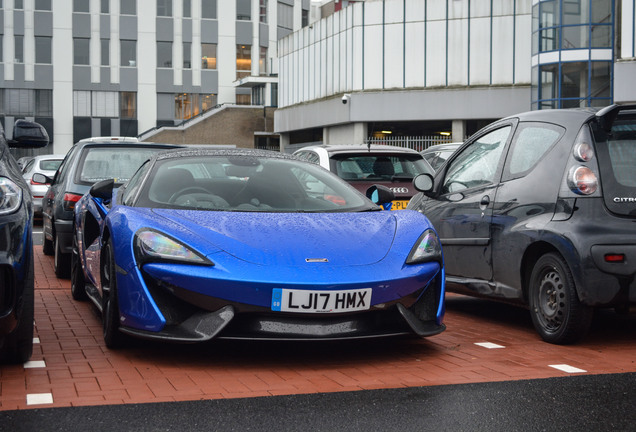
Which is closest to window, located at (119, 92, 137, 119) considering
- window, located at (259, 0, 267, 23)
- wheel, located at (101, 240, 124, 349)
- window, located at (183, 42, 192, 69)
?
window, located at (183, 42, 192, 69)

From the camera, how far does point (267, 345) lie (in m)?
5.82

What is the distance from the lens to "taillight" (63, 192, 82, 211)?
31.8 feet

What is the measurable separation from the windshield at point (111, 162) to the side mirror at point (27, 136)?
3433mm

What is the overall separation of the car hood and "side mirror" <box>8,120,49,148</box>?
1318 millimetres

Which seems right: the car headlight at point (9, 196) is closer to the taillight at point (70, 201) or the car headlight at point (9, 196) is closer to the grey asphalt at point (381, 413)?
the grey asphalt at point (381, 413)

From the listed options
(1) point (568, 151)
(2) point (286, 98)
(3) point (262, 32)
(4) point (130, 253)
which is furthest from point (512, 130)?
(3) point (262, 32)

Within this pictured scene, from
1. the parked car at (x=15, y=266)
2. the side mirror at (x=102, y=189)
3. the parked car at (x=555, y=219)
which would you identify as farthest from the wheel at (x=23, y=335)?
the parked car at (x=555, y=219)

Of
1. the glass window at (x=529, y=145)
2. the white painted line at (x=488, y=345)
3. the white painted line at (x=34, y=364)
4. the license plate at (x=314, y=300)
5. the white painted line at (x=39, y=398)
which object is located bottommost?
the white painted line at (x=488, y=345)

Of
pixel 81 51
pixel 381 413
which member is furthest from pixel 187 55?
pixel 381 413

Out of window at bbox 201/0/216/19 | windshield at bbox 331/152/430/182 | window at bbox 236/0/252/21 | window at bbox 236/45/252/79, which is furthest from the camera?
window at bbox 236/45/252/79

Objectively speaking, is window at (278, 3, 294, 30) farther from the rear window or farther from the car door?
the rear window

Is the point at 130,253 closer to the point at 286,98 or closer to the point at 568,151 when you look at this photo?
the point at 568,151

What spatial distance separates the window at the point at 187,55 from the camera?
221 ft

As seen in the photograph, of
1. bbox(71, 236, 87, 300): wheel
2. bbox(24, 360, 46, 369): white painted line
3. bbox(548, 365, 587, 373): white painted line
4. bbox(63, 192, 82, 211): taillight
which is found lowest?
bbox(548, 365, 587, 373): white painted line
